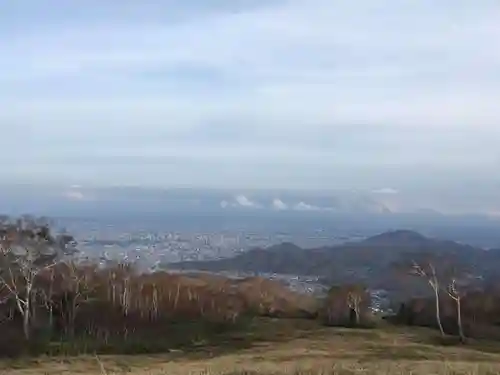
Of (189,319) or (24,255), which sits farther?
(189,319)

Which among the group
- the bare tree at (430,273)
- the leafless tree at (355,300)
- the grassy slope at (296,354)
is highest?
the bare tree at (430,273)

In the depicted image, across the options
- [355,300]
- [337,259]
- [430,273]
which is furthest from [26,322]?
[337,259]

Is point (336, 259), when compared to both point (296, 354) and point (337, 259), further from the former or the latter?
point (296, 354)

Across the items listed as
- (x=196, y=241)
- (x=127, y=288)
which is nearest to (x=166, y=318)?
(x=127, y=288)

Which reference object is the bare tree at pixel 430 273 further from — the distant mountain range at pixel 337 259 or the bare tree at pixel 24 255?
the distant mountain range at pixel 337 259

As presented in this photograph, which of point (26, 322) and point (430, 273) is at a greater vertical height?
point (430, 273)

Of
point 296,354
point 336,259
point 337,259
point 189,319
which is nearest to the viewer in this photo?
point 296,354

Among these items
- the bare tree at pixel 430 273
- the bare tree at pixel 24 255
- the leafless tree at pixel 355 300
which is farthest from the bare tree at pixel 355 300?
the bare tree at pixel 24 255
